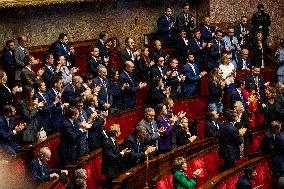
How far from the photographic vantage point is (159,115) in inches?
300

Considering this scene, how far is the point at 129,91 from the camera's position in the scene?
891 cm

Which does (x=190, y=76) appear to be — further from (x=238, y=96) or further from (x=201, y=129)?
(x=201, y=129)

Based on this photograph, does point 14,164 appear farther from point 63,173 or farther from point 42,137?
point 42,137

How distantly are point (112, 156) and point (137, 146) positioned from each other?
356mm

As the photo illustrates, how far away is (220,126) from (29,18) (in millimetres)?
4230

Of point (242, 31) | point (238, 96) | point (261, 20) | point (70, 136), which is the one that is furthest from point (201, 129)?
point (261, 20)

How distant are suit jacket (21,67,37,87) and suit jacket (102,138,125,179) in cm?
190

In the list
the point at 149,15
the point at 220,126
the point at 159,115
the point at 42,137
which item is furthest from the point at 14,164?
the point at 149,15

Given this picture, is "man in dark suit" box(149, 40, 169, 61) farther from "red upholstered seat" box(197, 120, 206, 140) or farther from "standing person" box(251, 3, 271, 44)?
"standing person" box(251, 3, 271, 44)

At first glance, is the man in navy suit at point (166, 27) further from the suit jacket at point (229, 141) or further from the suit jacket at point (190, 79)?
the suit jacket at point (229, 141)

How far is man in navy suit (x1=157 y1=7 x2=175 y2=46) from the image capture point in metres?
10.9

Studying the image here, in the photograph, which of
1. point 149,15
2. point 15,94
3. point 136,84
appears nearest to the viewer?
point 15,94

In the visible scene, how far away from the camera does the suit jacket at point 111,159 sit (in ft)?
21.9

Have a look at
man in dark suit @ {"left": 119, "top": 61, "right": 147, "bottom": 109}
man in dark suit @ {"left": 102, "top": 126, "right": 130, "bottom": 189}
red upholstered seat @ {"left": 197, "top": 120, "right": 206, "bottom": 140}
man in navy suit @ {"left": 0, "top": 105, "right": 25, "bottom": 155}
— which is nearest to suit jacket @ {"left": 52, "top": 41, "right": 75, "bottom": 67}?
man in dark suit @ {"left": 119, "top": 61, "right": 147, "bottom": 109}
